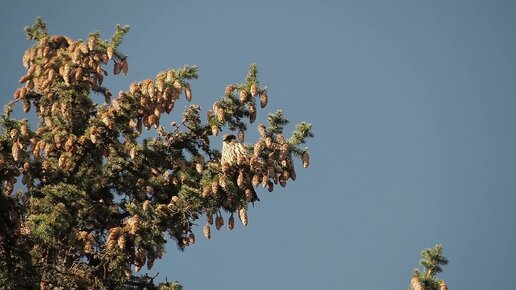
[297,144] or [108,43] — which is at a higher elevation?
[108,43]

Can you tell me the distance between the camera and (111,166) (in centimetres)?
1320

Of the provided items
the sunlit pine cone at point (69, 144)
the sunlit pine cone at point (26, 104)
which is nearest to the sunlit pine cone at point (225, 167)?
the sunlit pine cone at point (69, 144)

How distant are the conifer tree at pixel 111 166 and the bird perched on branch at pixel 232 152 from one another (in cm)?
3

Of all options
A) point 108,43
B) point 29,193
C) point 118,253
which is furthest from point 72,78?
point 118,253

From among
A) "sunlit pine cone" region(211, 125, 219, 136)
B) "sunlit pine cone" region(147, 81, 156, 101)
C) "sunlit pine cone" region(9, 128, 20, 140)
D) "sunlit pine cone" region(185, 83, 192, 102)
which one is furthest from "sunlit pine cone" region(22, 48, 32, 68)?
"sunlit pine cone" region(211, 125, 219, 136)

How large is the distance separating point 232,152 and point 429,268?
3.63 meters

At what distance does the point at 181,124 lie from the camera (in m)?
13.7

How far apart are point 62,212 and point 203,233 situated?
2018 millimetres

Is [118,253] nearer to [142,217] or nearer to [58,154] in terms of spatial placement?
A: [142,217]

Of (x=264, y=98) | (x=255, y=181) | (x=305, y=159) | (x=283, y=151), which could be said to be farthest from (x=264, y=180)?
(x=264, y=98)

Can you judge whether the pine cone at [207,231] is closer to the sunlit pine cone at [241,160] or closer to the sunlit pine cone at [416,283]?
the sunlit pine cone at [241,160]

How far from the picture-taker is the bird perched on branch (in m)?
12.2

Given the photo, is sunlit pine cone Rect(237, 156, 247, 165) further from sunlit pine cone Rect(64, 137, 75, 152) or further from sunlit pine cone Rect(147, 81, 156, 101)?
sunlit pine cone Rect(64, 137, 75, 152)

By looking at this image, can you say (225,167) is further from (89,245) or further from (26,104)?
(26,104)
